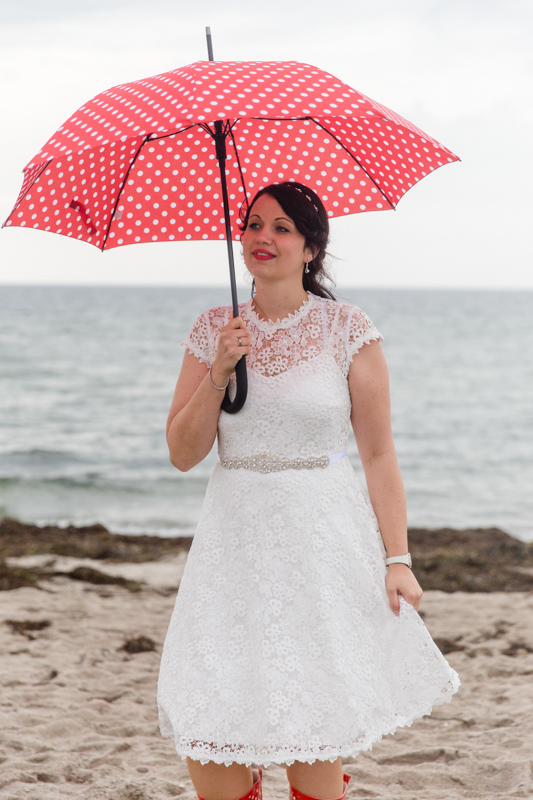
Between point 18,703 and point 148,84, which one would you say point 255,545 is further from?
point 18,703

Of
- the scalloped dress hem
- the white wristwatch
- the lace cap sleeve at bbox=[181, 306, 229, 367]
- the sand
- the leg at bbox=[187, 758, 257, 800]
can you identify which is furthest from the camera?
the sand

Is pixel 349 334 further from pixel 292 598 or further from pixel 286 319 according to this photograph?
pixel 292 598

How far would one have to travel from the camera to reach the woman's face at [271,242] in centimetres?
249

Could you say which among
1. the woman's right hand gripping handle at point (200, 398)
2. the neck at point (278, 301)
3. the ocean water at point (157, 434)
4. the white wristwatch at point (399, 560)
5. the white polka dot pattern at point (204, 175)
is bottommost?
the ocean water at point (157, 434)

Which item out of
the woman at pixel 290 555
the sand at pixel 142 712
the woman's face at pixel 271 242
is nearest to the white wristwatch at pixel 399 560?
the woman at pixel 290 555

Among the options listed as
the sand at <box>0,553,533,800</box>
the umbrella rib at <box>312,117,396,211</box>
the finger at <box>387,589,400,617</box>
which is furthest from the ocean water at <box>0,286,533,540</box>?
the sand at <box>0,553,533,800</box>

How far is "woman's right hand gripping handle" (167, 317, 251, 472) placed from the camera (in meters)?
2.33

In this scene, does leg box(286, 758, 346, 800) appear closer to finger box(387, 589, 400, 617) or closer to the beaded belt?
finger box(387, 589, 400, 617)

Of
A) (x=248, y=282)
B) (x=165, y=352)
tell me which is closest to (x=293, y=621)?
(x=248, y=282)

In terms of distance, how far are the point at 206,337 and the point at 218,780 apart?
4.50 ft

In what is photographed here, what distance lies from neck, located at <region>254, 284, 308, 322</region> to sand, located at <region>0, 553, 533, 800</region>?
2.18m

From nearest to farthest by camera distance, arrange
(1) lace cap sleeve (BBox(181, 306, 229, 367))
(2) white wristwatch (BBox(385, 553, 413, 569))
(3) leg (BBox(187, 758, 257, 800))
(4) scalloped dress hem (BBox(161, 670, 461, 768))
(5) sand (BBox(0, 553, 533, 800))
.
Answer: (4) scalloped dress hem (BBox(161, 670, 461, 768)), (3) leg (BBox(187, 758, 257, 800)), (2) white wristwatch (BBox(385, 553, 413, 569)), (1) lace cap sleeve (BBox(181, 306, 229, 367)), (5) sand (BBox(0, 553, 533, 800))

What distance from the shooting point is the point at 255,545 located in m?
2.36

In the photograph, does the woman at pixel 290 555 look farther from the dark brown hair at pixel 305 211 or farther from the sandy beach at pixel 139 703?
the sandy beach at pixel 139 703
